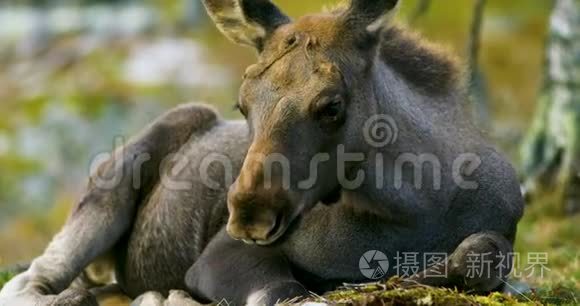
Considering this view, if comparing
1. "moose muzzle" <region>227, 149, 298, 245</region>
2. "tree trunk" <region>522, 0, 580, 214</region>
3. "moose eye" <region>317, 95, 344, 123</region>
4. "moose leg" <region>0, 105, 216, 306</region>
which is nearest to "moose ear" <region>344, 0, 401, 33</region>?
"moose eye" <region>317, 95, 344, 123</region>

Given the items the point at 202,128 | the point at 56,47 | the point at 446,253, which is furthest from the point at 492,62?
the point at 446,253

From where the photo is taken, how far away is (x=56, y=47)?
3225 centimetres

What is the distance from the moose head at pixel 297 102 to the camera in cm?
766

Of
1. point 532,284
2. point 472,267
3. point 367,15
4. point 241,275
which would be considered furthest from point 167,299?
point 532,284

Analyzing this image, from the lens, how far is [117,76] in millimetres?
29250

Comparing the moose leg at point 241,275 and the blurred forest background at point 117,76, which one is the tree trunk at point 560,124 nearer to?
the blurred forest background at point 117,76

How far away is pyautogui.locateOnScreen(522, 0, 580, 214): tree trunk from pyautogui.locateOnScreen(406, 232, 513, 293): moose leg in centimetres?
704

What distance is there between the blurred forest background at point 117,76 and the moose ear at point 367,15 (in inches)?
546

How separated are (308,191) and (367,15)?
144 cm

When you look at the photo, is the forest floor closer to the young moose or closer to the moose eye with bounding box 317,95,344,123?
the young moose

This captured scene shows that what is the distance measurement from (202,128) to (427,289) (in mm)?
3888

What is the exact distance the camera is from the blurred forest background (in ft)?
86.1

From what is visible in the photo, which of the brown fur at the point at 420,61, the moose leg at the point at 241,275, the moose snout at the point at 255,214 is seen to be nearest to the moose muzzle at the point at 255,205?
the moose snout at the point at 255,214

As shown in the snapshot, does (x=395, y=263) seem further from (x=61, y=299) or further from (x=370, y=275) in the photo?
(x=61, y=299)
